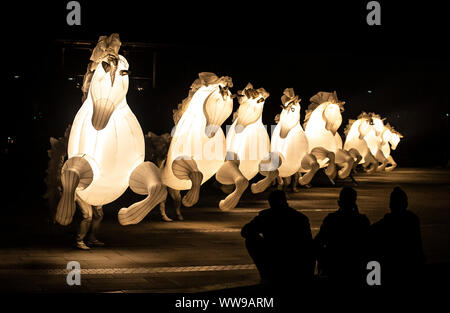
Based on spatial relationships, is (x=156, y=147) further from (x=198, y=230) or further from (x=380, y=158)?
(x=380, y=158)

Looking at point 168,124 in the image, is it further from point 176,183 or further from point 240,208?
point 176,183

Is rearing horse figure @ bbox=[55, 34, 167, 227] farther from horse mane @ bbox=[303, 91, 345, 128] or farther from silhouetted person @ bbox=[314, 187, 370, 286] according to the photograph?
horse mane @ bbox=[303, 91, 345, 128]

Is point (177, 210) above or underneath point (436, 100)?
underneath

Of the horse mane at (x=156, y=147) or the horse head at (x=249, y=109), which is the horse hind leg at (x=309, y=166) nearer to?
the horse head at (x=249, y=109)

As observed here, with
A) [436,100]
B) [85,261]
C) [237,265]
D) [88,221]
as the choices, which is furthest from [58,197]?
[436,100]

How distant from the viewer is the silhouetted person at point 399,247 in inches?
217

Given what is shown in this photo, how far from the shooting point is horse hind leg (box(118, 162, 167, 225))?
8.74 m

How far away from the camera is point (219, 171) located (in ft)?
37.7

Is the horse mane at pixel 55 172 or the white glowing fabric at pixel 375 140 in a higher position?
the white glowing fabric at pixel 375 140

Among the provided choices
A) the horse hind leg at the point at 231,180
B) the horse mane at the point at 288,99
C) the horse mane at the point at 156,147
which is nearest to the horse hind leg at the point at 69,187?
the horse hind leg at the point at 231,180

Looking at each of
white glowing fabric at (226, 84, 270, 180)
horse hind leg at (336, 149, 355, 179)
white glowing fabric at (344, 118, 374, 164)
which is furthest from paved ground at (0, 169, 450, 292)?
white glowing fabric at (344, 118, 374, 164)

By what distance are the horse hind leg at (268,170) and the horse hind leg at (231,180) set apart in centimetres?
217
